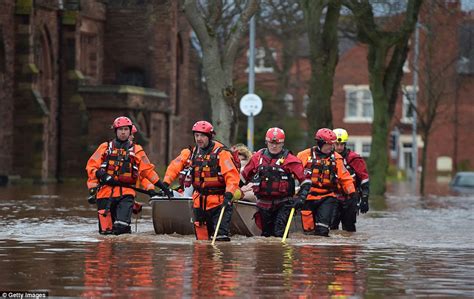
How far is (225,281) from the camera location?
13.6m

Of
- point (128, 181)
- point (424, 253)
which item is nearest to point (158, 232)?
point (128, 181)

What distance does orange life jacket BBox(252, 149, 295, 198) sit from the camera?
20250mm

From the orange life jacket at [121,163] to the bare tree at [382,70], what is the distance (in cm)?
2162

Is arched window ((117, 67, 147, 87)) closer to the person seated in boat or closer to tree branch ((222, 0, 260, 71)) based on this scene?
tree branch ((222, 0, 260, 71))

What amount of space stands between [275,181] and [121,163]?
2120mm

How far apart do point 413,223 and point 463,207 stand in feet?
34.1

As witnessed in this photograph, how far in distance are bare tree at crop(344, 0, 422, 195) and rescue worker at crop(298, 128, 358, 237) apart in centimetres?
1977

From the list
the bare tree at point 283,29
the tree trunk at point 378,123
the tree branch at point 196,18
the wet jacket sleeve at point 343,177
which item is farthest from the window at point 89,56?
the wet jacket sleeve at point 343,177

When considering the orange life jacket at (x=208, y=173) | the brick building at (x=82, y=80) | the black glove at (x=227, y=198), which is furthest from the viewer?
the brick building at (x=82, y=80)

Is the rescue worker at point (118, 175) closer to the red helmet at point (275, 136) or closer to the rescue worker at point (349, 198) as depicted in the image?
the red helmet at point (275, 136)

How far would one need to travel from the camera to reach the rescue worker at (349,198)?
22750 mm

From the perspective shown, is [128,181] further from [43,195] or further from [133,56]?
[133,56]

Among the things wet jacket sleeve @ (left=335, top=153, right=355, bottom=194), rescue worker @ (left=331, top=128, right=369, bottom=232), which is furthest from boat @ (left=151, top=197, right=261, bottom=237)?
rescue worker @ (left=331, top=128, right=369, bottom=232)

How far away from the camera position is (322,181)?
21.9 m
